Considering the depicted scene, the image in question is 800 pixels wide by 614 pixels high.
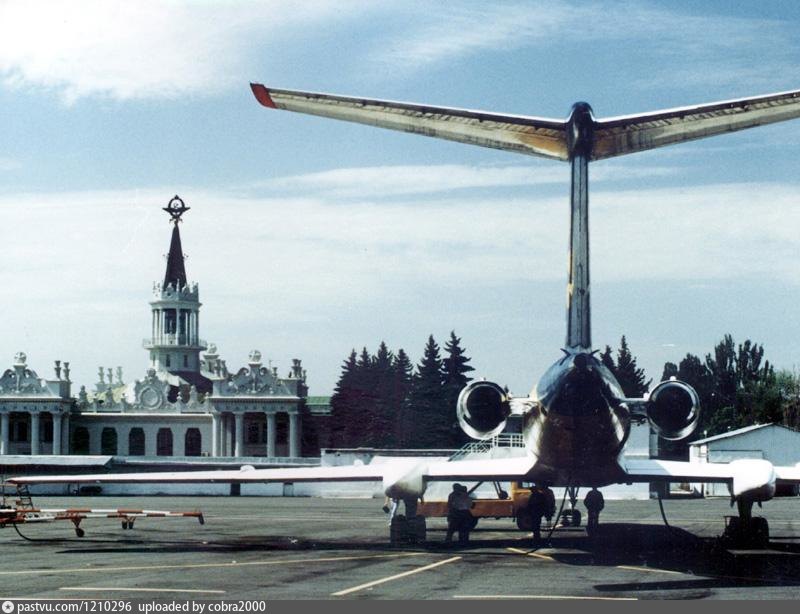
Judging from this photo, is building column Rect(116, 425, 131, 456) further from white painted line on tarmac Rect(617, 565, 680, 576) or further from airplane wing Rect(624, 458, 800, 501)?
white painted line on tarmac Rect(617, 565, 680, 576)

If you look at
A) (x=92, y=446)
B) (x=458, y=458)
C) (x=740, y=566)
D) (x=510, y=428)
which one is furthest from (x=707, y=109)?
(x=92, y=446)

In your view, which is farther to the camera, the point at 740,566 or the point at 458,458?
the point at 458,458

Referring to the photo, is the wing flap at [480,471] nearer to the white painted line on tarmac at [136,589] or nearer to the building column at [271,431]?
the white painted line on tarmac at [136,589]

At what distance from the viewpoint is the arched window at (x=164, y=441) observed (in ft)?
442

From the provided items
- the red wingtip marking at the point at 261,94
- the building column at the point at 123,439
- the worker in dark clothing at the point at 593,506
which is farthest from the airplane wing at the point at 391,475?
the building column at the point at 123,439

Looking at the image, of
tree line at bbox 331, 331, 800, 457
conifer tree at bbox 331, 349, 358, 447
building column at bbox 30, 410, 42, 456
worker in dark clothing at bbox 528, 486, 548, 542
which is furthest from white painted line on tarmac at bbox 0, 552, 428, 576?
building column at bbox 30, 410, 42, 456

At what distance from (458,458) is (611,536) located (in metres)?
22.8

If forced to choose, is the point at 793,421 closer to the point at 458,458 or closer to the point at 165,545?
the point at 458,458

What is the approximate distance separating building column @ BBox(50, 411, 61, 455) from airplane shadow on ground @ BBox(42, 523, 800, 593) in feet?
335

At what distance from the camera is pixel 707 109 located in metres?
20.6

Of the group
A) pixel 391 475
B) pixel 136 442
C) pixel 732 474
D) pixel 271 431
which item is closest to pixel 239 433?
pixel 271 431

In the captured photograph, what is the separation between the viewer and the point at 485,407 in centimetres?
2375

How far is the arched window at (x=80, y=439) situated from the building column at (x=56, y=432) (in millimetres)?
3697

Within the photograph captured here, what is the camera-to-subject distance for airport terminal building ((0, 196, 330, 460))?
433 feet
